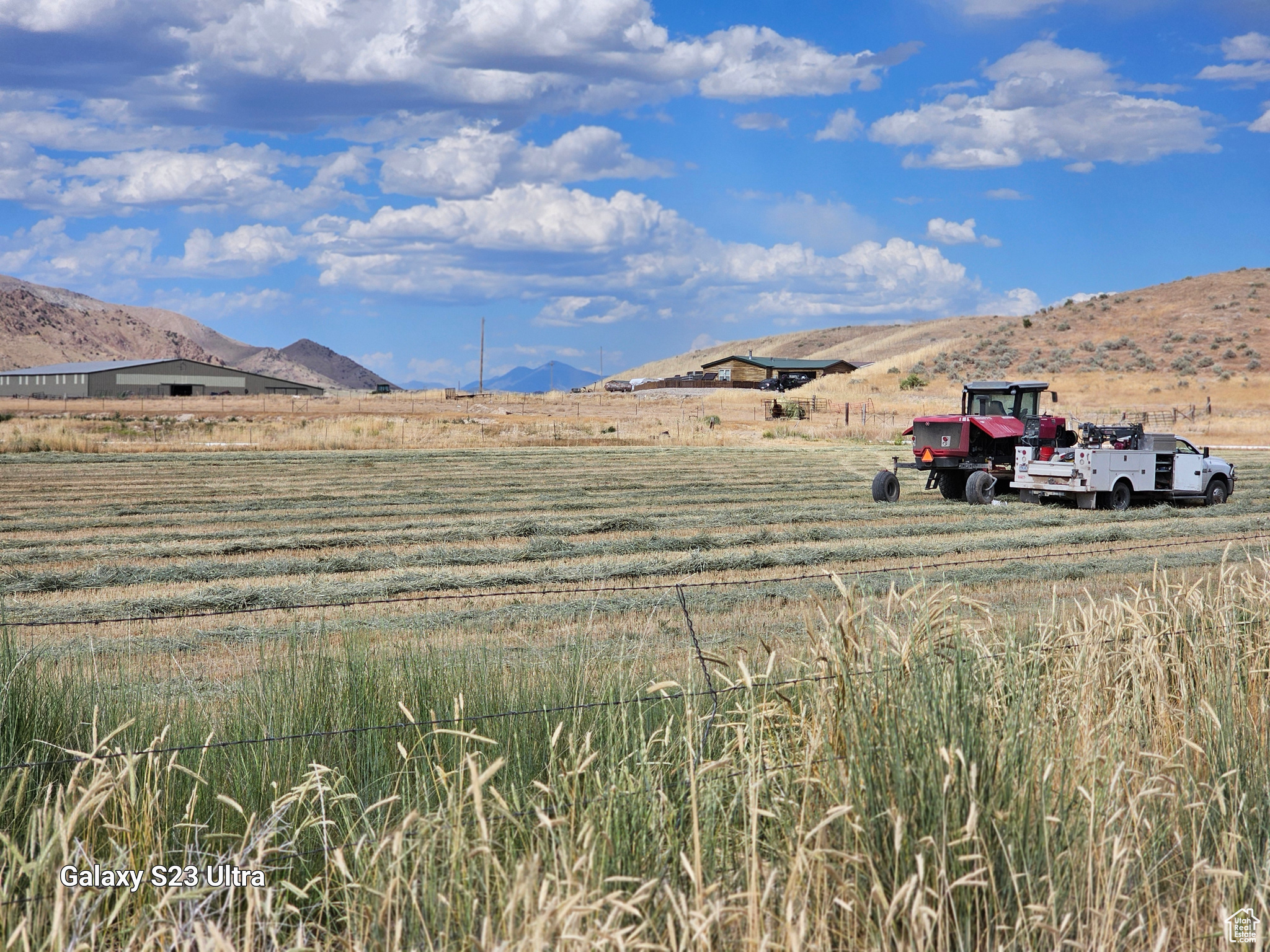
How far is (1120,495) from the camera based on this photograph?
21719mm

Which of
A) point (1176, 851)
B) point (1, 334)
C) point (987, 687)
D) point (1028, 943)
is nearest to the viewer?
point (1028, 943)

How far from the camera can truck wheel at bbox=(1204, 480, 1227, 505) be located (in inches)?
894

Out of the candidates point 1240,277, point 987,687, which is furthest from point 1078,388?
point 987,687

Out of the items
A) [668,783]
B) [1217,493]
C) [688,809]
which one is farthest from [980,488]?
[688,809]

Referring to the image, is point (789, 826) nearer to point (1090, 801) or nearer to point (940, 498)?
point (1090, 801)

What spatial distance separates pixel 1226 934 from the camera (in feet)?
12.4

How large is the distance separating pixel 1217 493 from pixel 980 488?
16.7 feet

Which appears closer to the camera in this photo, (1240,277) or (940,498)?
(940,498)

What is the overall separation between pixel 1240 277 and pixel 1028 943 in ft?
384

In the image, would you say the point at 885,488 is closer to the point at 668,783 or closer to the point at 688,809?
the point at 668,783

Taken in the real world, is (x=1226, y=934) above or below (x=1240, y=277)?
below

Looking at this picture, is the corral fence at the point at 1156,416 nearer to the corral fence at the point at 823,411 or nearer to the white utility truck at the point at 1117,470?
the corral fence at the point at 823,411

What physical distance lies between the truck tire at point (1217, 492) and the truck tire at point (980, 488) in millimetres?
4431

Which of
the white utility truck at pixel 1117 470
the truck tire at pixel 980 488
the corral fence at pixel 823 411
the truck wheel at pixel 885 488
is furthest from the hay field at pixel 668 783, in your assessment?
the corral fence at pixel 823 411
